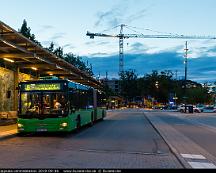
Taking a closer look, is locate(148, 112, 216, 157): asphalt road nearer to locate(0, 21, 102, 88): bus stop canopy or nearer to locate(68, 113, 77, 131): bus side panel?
locate(68, 113, 77, 131): bus side panel

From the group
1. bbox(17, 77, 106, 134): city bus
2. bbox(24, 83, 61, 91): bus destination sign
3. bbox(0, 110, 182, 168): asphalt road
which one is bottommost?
bbox(0, 110, 182, 168): asphalt road

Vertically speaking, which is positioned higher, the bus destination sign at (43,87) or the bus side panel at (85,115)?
the bus destination sign at (43,87)

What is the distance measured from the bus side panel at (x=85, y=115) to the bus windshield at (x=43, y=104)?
3092 mm

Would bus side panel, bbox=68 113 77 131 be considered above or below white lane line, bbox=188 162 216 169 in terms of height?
above

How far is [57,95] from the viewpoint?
23.8 meters

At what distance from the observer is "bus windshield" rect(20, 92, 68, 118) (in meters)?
23.3

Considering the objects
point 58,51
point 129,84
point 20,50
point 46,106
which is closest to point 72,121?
point 46,106

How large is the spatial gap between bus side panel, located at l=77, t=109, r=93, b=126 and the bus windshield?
3.09 metres

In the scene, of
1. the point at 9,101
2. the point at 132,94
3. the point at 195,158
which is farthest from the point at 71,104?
the point at 132,94

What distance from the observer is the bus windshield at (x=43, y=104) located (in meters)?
23.3

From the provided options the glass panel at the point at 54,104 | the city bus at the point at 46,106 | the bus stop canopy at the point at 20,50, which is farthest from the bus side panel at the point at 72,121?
the bus stop canopy at the point at 20,50

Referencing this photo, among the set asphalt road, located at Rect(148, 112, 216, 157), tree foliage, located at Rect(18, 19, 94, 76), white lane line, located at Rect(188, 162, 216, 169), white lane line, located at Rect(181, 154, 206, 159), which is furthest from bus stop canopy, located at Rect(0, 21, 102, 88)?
tree foliage, located at Rect(18, 19, 94, 76)

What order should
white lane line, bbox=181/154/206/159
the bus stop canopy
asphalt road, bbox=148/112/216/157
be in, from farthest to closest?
the bus stop canopy
asphalt road, bbox=148/112/216/157
white lane line, bbox=181/154/206/159

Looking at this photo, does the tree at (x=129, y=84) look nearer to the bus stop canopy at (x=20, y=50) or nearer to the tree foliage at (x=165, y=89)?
the tree foliage at (x=165, y=89)
